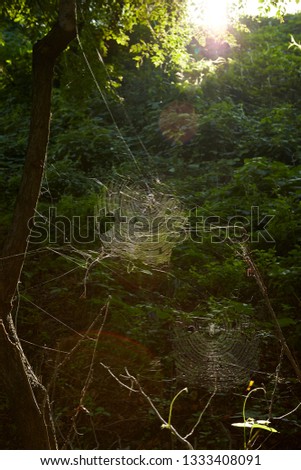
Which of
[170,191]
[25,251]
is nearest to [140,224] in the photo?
[170,191]

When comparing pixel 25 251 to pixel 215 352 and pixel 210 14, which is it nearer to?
pixel 215 352

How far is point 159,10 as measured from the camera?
541cm

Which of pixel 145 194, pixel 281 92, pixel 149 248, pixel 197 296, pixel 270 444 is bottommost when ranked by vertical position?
pixel 270 444

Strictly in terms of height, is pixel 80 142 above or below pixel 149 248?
above

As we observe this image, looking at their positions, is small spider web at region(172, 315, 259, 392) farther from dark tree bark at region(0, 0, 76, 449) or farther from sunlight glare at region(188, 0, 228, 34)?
sunlight glare at region(188, 0, 228, 34)

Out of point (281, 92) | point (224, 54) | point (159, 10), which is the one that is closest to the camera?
point (159, 10)

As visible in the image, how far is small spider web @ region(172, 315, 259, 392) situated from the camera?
4449mm

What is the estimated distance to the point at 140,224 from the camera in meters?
6.95

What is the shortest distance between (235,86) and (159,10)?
7240 mm

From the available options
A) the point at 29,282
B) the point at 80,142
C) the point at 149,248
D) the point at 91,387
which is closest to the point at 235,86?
the point at 80,142

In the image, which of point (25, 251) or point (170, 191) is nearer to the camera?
point (25, 251)

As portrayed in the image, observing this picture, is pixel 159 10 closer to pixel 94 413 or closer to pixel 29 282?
pixel 29 282

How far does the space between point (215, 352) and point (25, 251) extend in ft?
6.17

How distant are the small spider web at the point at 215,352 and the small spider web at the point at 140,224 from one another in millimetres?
1257
